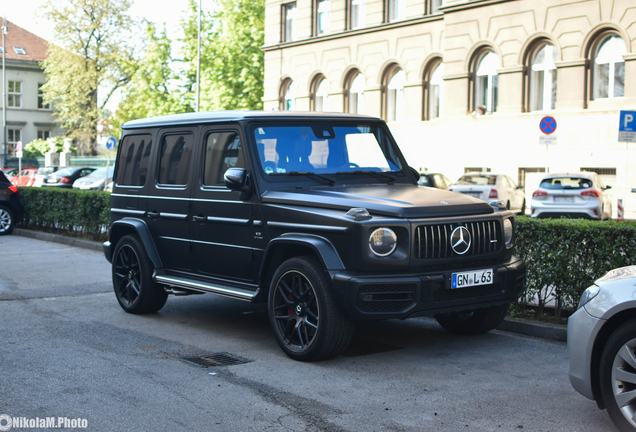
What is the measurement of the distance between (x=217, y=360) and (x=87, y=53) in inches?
2318

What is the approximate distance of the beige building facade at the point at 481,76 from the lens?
25.8 meters

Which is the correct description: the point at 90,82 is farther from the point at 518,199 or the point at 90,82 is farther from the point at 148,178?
the point at 148,178

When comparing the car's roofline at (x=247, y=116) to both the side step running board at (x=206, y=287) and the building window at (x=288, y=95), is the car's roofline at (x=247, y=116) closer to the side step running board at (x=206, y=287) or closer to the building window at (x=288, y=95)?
the side step running board at (x=206, y=287)

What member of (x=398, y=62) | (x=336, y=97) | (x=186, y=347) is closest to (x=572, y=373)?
(x=186, y=347)

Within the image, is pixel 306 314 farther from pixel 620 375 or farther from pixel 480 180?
pixel 480 180

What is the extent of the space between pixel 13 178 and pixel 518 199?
33413 mm

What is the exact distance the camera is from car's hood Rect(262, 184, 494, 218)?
568cm

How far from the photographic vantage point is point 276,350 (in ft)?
20.9

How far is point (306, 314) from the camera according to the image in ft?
19.3

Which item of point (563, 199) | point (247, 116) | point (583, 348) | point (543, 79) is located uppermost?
point (543, 79)

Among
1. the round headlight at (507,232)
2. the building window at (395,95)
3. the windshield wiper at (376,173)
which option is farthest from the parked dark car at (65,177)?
the round headlight at (507,232)

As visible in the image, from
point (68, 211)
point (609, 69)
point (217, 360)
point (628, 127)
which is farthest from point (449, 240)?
point (609, 69)

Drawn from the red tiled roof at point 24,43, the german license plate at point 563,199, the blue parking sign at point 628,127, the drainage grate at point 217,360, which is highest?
the red tiled roof at point 24,43

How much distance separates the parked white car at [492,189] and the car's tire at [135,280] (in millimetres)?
15124
